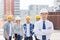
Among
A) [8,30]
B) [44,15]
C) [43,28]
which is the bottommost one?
[8,30]

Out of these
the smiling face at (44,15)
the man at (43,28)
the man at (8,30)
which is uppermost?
the smiling face at (44,15)

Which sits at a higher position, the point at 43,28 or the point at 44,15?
the point at 44,15

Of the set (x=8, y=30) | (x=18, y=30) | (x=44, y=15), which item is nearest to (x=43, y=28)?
(x=44, y=15)

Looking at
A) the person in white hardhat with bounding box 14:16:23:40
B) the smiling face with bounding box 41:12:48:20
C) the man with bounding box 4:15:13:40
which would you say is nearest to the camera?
the smiling face with bounding box 41:12:48:20

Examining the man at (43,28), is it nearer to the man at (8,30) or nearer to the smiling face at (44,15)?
the smiling face at (44,15)

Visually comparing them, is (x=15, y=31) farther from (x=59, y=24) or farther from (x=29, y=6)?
(x=29, y=6)

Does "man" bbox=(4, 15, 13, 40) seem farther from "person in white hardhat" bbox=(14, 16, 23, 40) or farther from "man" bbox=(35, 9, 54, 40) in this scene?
"man" bbox=(35, 9, 54, 40)

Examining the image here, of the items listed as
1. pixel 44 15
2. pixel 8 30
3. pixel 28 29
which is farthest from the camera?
pixel 8 30

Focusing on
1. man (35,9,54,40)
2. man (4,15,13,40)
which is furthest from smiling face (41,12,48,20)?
man (4,15,13,40)

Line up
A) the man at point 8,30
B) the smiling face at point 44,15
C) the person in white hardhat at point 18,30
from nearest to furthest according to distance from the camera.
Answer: the smiling face at point 44,15
the person in white hardhat at point 18,30
the man at point 8,30

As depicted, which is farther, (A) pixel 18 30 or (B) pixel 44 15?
(A) pixel 18 30

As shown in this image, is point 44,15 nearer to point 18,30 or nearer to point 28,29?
point 28,29

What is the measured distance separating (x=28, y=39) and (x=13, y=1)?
20822 mm

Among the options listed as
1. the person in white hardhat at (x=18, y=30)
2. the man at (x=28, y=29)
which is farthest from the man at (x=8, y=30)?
the man at (x=28, y=29)
